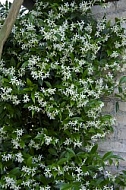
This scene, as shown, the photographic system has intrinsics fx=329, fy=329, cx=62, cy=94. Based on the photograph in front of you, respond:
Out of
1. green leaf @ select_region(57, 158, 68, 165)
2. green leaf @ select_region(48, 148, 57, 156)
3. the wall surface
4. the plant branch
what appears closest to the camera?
the plant branch

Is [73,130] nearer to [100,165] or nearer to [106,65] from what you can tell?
[100,165]

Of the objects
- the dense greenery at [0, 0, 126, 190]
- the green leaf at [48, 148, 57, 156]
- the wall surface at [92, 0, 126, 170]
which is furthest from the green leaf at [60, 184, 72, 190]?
the wall surface at [92, 0, 126, 170]

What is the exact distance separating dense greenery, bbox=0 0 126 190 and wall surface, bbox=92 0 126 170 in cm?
10

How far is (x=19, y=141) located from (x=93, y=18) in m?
1.03

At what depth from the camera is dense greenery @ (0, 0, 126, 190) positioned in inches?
75.9

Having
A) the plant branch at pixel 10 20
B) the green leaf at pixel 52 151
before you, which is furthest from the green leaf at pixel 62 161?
the plant branch at pixel 10 20

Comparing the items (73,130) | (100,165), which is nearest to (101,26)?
(73,130)

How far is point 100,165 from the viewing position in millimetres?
1973

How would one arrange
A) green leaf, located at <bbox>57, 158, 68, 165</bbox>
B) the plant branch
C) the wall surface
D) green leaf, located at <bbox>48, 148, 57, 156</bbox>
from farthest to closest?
the wall surface → green leaf, located at <bbox>48, 148, 57, 156</bbox> → green leaf, located at <bbox>57, 158, 68, 165</bbox> → the plant branch

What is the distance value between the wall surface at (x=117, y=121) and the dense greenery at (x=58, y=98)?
101 mm

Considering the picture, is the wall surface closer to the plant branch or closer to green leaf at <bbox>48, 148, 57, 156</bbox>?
green leaf at <bbox>48, 148, 57, 156</bbox>

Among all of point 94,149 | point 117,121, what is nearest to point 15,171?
point 94,149

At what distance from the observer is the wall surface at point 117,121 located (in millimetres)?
2189

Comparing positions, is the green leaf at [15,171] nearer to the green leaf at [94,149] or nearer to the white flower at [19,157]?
the white flower at [19,157]
